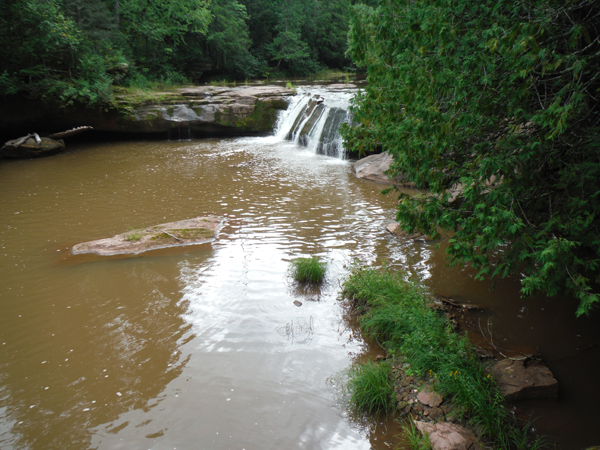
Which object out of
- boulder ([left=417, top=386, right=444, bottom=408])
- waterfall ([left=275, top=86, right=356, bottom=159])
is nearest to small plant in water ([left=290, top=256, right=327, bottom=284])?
boulder ([left=417, top=386, right=444, bottom=408])

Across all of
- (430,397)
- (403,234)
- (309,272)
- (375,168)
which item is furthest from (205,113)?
(430,397)

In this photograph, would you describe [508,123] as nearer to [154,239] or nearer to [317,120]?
[154,239]

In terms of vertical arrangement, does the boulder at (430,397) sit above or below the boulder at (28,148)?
below

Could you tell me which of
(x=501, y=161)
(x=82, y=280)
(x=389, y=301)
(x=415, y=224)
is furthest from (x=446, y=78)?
(x=82, y=280)

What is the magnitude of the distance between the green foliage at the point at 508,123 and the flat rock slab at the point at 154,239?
4336 millimetres

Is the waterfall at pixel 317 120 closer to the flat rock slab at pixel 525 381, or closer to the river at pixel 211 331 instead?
the river at pixel 211 331

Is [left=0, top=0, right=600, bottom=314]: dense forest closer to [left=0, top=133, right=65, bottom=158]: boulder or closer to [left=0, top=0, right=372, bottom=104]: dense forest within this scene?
[left=0, top=0, right=372, bottom=104]: dense forest

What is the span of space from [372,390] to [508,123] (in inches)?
107

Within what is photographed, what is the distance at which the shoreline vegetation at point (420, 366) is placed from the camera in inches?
126

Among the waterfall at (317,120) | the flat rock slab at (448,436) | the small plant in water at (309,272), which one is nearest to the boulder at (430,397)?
the flat rock slab at (448,436)

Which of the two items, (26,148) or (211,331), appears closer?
(211,331)

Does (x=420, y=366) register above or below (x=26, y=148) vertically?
below

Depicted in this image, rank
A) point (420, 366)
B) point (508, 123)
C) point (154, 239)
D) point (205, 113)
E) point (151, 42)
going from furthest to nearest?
point (151, 42), point (205, 113), point (154, 239), point (420, 366), point (508, 123)

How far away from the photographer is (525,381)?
11.8 ft
